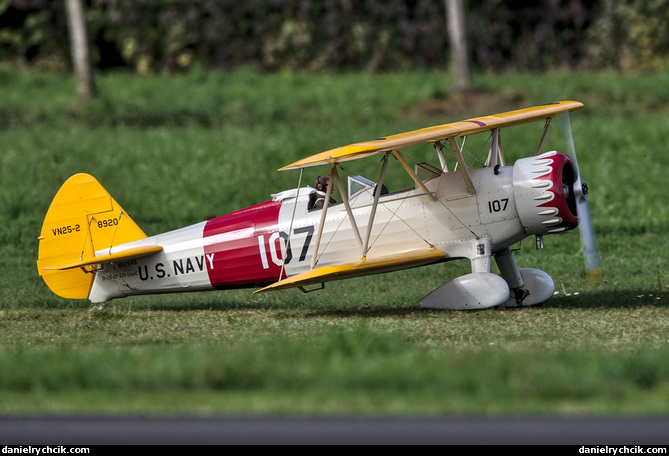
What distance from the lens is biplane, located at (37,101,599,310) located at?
10648 mm

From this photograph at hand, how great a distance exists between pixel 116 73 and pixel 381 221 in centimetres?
2124

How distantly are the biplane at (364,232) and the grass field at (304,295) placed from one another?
421mm

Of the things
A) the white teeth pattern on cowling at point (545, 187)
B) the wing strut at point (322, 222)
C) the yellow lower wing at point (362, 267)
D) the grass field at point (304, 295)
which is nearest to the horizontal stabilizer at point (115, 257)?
the grass field at point (304, 295)

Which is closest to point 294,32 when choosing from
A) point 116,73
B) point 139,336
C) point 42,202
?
point 116,73

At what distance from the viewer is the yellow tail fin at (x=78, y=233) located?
39.2 ft

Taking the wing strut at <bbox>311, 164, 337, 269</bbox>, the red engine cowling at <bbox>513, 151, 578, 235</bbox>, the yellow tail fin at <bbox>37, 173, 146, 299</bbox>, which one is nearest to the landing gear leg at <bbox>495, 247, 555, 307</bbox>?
the red engine cowling at <bbox>513, 151, 578, 235</bbox>

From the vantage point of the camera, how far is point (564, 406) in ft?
20.2

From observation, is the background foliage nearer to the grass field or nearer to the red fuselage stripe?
the grass field

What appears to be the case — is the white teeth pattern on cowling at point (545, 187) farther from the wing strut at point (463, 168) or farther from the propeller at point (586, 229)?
the wing strut at point (463, 168)

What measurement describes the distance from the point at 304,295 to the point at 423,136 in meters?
3.67

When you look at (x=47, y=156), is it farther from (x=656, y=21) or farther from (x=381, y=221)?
(x=656, y=21)

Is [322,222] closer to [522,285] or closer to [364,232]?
[364,232]

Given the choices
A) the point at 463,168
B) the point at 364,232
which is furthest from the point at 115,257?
the point at 463,168

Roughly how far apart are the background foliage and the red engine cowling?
19518 millimetres
